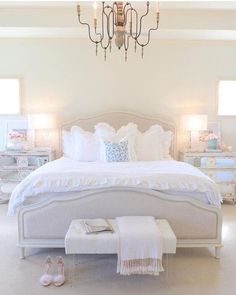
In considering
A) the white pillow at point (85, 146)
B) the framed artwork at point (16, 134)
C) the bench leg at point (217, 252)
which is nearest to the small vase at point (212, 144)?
the white pillow at point (85, 146)

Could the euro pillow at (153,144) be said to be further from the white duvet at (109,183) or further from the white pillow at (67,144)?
the white duvet at (109,183)

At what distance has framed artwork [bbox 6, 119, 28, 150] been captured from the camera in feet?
17.0

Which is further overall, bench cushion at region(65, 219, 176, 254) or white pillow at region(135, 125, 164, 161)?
white pillow at region(135, 125, 164, 161)

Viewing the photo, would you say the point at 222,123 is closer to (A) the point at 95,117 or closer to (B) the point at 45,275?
(A) the point at 95,117

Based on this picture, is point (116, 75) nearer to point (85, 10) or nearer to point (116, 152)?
point (85, 10)

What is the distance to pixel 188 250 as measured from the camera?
3.35 m

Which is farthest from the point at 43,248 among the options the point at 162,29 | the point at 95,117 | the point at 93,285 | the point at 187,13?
the point at 187,13

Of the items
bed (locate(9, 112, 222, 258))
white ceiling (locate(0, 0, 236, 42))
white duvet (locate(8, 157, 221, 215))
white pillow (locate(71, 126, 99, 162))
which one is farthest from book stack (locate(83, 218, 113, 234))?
white ceiling (locate(0, 0, 236, 42))

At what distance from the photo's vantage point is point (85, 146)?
4703mm

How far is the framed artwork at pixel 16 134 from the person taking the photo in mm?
5172

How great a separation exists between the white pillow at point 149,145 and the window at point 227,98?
127 cm

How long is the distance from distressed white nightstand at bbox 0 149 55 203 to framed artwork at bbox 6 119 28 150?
19 cm

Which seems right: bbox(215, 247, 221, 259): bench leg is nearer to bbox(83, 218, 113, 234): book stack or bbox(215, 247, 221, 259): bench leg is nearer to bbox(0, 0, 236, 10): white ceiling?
bbox(83, 218, 113, 234): book stack

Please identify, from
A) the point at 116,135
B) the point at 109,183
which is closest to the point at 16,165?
the point at 116,135
